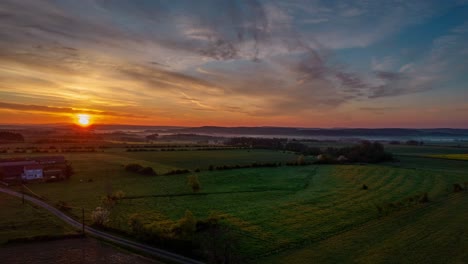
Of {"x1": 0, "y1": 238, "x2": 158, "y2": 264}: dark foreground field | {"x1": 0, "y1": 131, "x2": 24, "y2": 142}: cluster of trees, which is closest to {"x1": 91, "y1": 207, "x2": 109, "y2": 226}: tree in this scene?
{"x1": 0, "y1": 238, "x2": 158, "y2": 264}: dark foreground field

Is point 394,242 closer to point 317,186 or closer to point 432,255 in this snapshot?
point 432,255

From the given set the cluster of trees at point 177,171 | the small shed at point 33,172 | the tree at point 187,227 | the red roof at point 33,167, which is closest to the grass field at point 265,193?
the cluster of trees at point 177,171

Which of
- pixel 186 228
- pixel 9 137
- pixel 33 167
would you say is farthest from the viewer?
pixel 9 137

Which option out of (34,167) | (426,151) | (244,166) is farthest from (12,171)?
(426,151)

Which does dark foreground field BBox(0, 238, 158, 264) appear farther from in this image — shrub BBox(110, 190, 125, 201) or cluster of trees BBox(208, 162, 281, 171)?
cluster of trees BBox(208, 162, 281, 171)

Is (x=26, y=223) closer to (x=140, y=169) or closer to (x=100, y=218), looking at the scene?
(x=100, y=218)

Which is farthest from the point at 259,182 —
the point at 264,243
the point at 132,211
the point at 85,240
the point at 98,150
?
the point at 98,150
